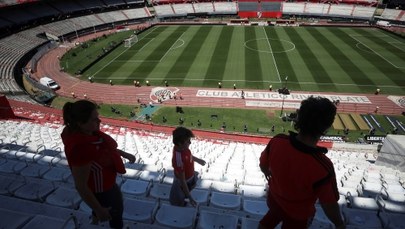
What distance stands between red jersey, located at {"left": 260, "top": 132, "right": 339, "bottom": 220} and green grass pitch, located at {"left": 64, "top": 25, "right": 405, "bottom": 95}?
93.8 ft

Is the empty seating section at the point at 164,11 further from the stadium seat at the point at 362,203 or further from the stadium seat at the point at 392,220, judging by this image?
the stadium seat at the point at 392,220

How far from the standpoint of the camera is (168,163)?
9.94 metres

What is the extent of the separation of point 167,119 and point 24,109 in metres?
11.4

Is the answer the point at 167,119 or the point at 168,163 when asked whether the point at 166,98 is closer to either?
the point at 167,119

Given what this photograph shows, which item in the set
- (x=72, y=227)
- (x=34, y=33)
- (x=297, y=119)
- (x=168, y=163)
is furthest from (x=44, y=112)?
(x=34, y=33)

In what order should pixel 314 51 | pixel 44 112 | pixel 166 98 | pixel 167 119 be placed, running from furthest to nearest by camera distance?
pixel 314 51
pixel 166 98
pixel 167 119
pixel 44 112

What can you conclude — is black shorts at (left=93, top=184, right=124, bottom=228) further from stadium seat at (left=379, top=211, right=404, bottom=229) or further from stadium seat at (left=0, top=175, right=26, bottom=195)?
stadium seat at (left=379, top=211, right=404, bottom=229)

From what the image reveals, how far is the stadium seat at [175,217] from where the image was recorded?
487 cm

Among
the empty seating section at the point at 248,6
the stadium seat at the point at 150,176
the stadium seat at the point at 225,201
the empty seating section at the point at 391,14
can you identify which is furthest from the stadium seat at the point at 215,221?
the empty seating section at the point at 391,14

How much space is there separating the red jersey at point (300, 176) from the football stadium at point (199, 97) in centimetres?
14

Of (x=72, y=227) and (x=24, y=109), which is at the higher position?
(x=72, y=227)

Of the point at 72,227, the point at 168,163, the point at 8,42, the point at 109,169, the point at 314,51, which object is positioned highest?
the point at 109,169

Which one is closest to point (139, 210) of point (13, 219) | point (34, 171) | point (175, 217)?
point (175, 217)

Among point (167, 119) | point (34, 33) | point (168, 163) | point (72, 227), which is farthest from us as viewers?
point (34, 33)
